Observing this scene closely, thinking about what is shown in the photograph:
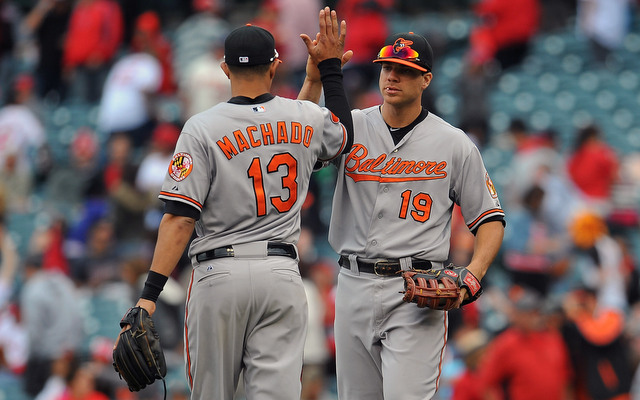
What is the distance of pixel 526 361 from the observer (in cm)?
877

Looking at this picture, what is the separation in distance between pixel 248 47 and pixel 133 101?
339 inches

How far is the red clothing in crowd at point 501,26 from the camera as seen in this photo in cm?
1430

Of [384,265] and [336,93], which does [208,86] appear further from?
[384,265]

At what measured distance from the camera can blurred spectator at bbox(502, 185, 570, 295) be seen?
10.6 meters

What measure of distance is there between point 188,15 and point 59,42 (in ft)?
10.1

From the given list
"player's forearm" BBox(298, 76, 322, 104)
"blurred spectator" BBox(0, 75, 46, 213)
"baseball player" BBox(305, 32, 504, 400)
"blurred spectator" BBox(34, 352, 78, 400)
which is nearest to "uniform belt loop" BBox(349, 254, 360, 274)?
"baseball player" BBox(305, 32, 504, 400)

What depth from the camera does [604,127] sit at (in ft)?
45.1

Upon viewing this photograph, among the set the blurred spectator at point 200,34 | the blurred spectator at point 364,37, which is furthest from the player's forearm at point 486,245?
the blurred spectator at point 200,34

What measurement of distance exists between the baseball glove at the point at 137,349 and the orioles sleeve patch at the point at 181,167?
0.60 metres

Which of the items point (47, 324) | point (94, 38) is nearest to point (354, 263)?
point (47, 324)

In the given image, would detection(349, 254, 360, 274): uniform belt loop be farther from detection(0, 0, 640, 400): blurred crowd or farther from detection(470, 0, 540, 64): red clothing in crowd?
detection(470, 0, 540, 64): red clothing in crowd

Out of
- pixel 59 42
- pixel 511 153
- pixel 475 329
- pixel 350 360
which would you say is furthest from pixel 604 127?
pixel 350 360

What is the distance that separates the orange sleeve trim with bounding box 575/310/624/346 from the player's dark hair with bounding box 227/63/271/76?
4.69 m

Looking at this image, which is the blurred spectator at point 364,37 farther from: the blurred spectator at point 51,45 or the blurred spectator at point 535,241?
the blurred spectator at point 51,45
